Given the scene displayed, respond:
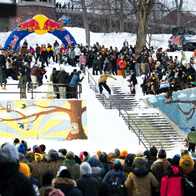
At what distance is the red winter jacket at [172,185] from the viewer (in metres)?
8.68

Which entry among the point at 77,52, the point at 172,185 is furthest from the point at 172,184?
the point at 77,52

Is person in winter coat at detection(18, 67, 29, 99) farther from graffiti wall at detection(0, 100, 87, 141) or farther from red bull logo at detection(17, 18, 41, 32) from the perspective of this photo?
red bull logo at detection(17, 18, 41, 32)

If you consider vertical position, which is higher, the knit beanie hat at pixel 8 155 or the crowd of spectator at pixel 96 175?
the knit beanie hat at pixel 8 155

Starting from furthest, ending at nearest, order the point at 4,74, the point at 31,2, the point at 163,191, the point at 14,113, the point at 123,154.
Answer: the point at 31,2 → the point at 4,74 → the point at 14,113 → the point at 123,154 → the point at 163,191

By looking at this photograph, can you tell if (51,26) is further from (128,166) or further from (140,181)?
(140,181)

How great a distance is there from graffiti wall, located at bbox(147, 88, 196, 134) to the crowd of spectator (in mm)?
11541

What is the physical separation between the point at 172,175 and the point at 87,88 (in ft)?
60.3

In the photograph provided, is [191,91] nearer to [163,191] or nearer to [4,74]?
[4,74]

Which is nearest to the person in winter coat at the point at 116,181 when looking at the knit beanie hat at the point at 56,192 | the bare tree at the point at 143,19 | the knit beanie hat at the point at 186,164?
the knit beanie hat at the point at 186,164

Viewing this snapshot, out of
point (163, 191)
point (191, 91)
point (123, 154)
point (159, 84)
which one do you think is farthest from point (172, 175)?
point (159, 84)

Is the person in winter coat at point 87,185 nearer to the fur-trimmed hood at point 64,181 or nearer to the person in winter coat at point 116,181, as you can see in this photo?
the fur-trimmed hood at point 64,181

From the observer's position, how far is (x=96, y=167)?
31.8 feet

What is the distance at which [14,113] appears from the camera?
2119cm

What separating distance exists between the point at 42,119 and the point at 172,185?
13022mm
